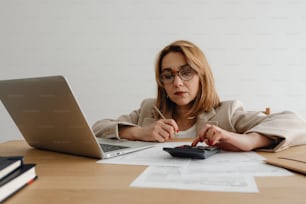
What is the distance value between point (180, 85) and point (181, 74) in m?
0.06

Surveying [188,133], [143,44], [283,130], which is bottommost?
[188,133]

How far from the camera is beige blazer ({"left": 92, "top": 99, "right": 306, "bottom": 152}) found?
34.4 inches

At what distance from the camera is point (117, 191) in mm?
484

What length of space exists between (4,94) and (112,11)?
4.57 feet

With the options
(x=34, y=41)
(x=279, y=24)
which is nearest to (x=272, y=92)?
(x=279, y=24)

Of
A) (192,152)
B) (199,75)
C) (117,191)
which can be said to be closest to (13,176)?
(117,191)

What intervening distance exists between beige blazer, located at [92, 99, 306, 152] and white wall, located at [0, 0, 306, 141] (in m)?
0.56

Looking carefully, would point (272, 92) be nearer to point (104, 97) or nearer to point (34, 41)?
point (104, 97)

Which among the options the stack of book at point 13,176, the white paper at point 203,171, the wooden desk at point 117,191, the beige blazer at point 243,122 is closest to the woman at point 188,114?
the beige blazer at point 243,122

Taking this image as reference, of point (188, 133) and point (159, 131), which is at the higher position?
point (159, 131)

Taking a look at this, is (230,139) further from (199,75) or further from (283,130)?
(199,75)

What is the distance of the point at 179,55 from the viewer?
4.67 feet

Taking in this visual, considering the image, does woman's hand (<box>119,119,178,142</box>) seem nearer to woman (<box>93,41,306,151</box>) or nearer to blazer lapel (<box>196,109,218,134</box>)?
woman (<box>93,41,306,151</box>)

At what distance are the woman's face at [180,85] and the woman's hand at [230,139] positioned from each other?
557 millimetres
